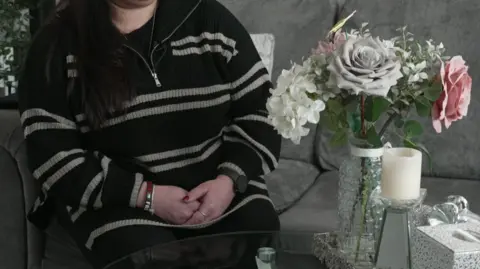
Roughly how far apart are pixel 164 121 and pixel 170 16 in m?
0.25

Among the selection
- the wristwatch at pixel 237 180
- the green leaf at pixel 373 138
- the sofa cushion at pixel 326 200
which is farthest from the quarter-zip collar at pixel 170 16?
the green leaf at pixel 373 138

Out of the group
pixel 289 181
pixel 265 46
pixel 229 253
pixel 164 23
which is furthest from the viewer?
pixel 265 46

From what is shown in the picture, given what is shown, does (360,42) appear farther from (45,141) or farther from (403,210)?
(45,141)

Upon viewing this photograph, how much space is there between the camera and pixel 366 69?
1.11 m

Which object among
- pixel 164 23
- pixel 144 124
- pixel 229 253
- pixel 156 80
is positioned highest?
pixel 164 23

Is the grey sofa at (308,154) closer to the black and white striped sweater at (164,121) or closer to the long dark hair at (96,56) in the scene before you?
the black and white striped sweater at (164,121)

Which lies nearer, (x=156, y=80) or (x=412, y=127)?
(x=412, y=127)

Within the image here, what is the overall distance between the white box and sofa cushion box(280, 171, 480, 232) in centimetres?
59

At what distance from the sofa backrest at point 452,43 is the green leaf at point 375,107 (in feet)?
3.13

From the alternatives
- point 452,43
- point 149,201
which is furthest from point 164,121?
point 452,43

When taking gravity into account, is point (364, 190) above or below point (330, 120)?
below

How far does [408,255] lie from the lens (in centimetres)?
118

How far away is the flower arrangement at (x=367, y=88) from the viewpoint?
111 cm

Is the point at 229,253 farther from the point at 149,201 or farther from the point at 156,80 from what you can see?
the point at 156,80
